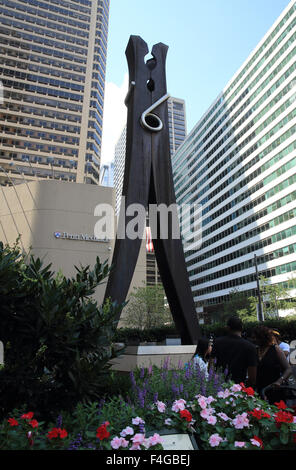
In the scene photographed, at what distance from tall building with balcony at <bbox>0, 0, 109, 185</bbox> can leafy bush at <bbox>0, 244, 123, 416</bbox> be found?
54.5 meters

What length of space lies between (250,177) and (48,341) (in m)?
56.7

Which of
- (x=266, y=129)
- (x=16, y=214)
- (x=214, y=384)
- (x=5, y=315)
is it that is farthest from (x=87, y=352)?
(x=266, y=129)

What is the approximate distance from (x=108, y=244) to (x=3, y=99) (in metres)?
39.3

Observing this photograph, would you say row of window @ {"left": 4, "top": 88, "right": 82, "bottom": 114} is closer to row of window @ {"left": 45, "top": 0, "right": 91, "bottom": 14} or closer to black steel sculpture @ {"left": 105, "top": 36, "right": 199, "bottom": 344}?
row of window @ {"left": 45, "top": 0, "right": 91, "bottom": 14}

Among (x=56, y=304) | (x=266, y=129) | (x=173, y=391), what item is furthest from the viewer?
(x=266, y=129)

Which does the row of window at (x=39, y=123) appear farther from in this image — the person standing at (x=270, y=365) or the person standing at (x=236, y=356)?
the person standing at (x=270, y=365)

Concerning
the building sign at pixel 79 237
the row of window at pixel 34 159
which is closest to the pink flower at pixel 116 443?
the building sign at pixel 79 237

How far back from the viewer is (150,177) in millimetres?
Answer: 8875

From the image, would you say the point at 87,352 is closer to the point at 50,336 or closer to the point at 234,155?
the point at 50,336

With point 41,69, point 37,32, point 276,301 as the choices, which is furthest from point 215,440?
point 37,32

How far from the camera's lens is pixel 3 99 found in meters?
57.4

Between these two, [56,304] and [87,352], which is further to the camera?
[87,352]

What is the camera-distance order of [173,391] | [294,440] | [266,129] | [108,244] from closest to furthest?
[294,440] < [173,391] < [108,244] < [266,129]

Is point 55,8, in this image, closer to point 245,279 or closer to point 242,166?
point 242,166
